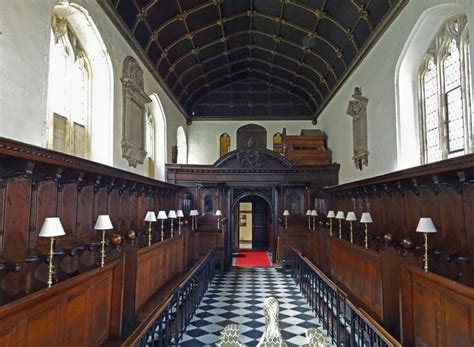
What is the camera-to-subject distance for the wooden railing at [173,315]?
3.23 meters

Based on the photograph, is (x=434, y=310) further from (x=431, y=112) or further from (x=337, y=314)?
(x=431, y=112)

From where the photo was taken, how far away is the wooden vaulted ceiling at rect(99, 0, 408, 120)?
309 inches

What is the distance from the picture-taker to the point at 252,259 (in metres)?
14.0

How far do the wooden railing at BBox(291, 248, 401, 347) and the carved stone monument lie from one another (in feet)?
14.7

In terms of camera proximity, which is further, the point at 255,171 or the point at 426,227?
the point at 255,171

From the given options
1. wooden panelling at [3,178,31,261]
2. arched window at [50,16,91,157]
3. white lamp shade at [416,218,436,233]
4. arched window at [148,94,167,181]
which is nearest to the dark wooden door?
arched window at [148,94,167,181]

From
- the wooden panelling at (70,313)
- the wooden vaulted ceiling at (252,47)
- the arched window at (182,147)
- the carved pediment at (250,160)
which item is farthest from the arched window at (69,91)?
the arched window at (182,147)

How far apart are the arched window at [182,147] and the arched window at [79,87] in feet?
22.1

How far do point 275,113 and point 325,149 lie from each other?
2.95 m

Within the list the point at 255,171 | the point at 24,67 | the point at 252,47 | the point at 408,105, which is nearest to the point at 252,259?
the point at 255,171

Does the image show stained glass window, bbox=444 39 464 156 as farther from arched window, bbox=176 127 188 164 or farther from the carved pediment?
arched window, bbox=176 127 188 164

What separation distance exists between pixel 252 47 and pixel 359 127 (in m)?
5.04

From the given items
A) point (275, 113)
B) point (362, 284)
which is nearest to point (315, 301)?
point (362, 284)

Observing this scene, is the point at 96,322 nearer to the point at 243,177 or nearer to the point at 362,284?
the point at 362,284
